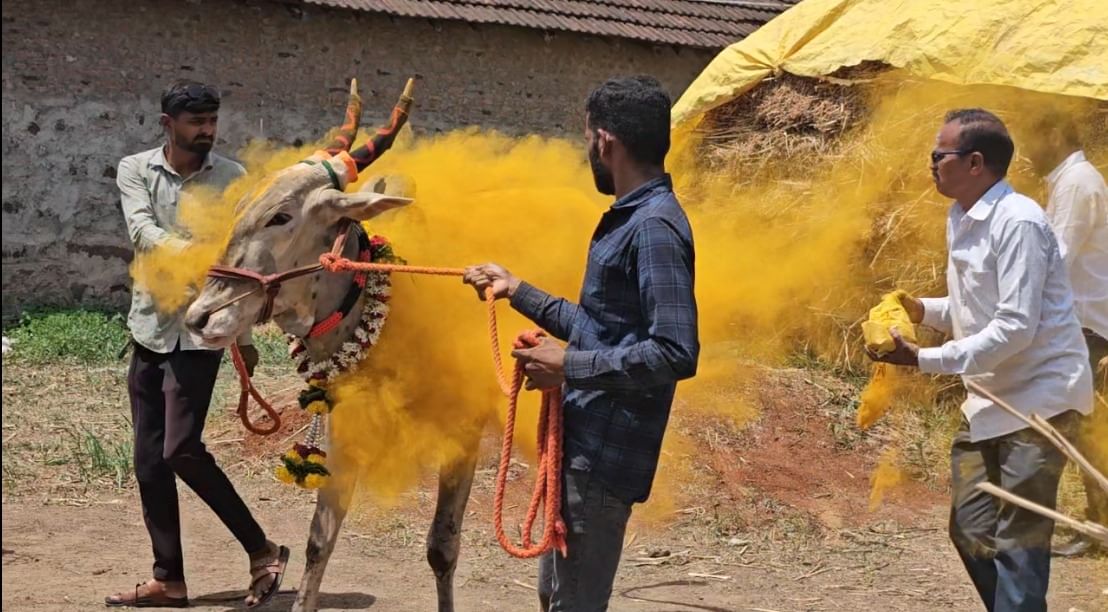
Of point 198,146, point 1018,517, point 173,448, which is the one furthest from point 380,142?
point 1018,517

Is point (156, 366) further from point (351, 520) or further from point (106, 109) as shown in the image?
point (106, 109)

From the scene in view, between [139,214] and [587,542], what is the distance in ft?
9.10

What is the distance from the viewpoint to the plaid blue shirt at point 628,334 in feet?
11.3

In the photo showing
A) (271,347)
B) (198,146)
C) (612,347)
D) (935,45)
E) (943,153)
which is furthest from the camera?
(271,347)

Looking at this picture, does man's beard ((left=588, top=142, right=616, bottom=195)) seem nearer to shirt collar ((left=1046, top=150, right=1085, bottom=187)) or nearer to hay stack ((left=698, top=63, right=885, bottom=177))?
shirt collar ((left=1046, top=150, right=1085, bottom=187))

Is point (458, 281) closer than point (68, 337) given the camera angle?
Yes

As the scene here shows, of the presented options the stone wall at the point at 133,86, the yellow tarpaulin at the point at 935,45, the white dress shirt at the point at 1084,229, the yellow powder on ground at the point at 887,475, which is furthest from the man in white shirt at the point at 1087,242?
the stone wall at the point at 133,86

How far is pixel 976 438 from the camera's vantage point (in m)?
4.32

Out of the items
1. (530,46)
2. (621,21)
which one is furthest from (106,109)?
(621,21)

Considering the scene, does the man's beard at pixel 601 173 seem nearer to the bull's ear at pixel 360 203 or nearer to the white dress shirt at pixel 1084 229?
the bull's ear at pixel 360 203

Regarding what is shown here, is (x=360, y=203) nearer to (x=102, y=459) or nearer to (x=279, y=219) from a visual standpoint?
(x=279, y=219)

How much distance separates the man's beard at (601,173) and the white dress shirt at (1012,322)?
4.05ft

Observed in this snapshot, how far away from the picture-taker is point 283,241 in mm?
4703

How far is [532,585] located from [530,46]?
8.74 m
